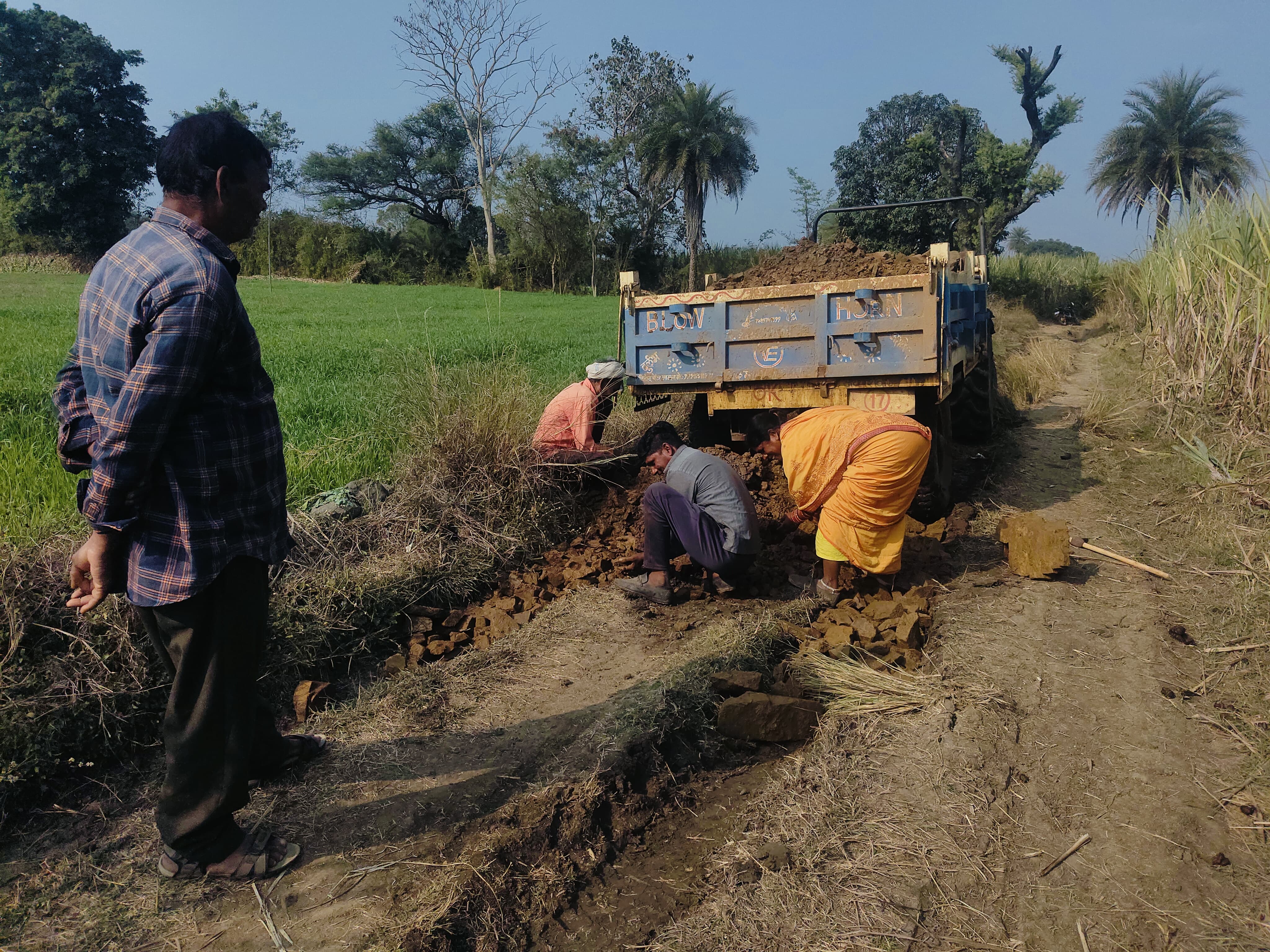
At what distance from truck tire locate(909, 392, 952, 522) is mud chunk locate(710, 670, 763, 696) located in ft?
8.76

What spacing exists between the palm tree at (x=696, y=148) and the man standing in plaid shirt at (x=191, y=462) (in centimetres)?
2888

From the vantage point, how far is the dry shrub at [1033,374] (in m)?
10.0

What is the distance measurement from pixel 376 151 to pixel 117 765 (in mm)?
46168

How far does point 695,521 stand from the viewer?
434 cm

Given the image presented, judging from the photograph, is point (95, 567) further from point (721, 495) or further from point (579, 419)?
point (579, 419)

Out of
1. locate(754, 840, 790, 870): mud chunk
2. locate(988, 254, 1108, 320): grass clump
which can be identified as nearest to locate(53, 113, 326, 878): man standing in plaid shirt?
locate(754, 840, 790, 870): mud chunk

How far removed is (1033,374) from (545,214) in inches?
1126

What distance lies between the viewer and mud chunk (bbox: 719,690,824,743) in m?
3.19

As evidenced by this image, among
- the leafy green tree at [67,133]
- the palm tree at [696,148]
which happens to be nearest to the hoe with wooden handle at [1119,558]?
the palm tree at [696,148]

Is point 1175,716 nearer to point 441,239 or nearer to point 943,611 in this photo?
point 943,611

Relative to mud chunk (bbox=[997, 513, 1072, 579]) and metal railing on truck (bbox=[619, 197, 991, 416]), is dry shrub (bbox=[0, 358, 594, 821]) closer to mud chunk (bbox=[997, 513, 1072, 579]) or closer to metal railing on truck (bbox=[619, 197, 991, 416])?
metal railing on truck (bbox=[619, 197, 991, 416])

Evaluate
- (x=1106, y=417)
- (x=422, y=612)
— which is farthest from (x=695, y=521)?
(x=1106, y=417)

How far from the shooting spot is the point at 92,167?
104 feet

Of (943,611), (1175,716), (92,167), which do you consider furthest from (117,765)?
(92,167)
